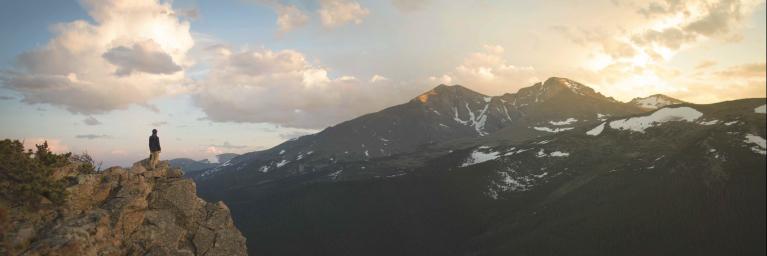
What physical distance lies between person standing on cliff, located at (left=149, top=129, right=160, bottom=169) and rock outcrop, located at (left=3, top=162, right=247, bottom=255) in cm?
104

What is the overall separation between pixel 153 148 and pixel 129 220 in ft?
40.1

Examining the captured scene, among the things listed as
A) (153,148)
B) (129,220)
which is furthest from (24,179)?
(153,148)

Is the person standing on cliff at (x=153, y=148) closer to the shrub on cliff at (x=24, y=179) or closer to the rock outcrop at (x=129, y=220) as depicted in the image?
the rock outcrop at (x=129, y=220)

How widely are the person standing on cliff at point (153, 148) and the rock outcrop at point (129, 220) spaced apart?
3.40 feet

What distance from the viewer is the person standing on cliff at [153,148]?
182 feet

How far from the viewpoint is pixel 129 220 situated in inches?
1806

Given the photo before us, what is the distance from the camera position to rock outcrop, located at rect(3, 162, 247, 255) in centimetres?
3784

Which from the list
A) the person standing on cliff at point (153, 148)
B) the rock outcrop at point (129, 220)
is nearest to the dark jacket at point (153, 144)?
the person standing on cliff at point (153, 148)

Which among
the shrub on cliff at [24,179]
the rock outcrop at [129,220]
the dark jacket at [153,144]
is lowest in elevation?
the rock outcrop at [129,220]

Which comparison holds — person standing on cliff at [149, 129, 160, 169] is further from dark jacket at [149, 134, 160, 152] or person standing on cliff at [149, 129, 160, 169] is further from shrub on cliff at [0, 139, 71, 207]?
shrub on cliff at [0, 139, 71, 207]

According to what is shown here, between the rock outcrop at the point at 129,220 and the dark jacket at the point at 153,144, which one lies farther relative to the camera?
the dark jacket at the point at 153,144

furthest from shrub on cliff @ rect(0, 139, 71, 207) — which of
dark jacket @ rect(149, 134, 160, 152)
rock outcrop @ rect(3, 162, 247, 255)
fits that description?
dark jacket @ rect(149, 134, 160, 152)

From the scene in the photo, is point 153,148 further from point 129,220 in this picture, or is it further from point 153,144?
point 129,220

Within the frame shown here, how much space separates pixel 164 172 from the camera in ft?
182
